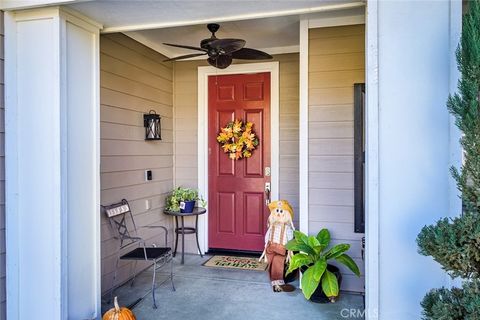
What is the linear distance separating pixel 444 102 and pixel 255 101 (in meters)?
2.71

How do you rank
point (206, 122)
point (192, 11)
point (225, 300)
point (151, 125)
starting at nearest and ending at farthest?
point (192, 11) < point (225, 300) < point (151, 125) < point (206, 122)

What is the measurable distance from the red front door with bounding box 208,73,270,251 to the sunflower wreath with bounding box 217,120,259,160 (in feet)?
0.18

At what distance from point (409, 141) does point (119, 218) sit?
2685mm

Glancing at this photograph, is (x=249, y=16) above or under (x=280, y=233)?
above

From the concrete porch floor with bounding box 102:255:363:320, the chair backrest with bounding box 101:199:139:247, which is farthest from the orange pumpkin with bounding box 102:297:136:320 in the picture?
the chair backrest with bounding box 101:199:139:247

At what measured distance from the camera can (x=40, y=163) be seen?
2301 millimetres

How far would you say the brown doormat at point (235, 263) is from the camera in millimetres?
3920

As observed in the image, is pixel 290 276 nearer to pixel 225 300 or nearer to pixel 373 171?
pixel 225 300

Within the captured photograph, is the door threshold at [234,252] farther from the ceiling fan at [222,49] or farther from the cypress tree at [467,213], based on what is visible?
the cypress tree at [467,213]

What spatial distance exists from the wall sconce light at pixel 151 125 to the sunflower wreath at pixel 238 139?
81 cm

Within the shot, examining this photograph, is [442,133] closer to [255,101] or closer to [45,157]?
[45,157]

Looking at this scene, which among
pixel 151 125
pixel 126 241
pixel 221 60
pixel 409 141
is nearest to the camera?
pixel 409 141

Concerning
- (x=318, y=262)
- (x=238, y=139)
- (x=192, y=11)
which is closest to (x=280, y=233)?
(x=318, y=262)

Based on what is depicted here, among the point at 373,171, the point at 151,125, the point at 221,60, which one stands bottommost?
the point at 373,171
